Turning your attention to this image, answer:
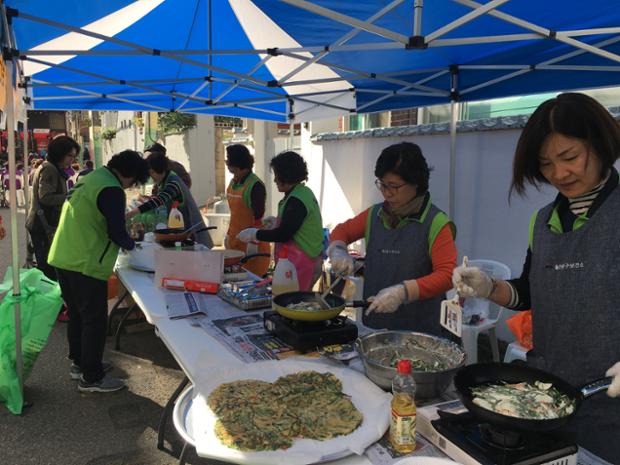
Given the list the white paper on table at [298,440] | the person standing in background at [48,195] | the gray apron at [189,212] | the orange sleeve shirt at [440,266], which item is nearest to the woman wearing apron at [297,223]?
the gray apron at [189,212]

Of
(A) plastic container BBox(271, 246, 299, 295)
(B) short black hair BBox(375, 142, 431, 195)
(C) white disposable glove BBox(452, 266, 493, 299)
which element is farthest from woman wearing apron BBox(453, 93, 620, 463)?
(A) plastic container BBox(271, 246, 299, 295)

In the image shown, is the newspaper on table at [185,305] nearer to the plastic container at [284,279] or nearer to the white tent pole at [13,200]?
the plastic container at [284,279]

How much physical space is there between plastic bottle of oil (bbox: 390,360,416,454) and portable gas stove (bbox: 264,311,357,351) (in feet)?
2.17

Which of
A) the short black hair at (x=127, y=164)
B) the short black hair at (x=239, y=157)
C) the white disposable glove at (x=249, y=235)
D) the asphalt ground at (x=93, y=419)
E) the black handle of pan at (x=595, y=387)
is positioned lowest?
the asphalt ground at (x=93, y=419)

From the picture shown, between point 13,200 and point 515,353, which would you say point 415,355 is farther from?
point 13,200

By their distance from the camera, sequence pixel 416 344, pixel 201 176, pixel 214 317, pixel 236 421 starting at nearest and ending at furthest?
pixel 236 421
pixel 416 344
pixel 214 317
pixel 201 176

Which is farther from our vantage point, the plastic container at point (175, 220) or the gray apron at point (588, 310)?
the plastic container at point (175, 220)

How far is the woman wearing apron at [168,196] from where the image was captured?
13.7 ft

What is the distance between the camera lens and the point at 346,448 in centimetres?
127

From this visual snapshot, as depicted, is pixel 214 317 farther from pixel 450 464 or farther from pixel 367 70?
pixel 367 70

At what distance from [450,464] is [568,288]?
71cm

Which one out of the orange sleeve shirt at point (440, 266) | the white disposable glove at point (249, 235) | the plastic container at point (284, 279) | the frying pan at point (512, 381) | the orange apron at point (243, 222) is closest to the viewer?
the frying pan at point (512, 381)

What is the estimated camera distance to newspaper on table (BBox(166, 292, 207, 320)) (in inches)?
97.6

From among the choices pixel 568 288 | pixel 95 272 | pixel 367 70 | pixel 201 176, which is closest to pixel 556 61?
pixel 367 70
